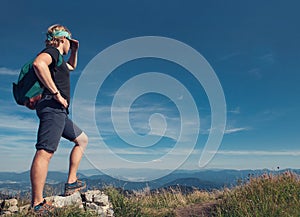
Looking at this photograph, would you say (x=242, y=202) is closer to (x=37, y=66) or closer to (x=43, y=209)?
(x=43, y=209)

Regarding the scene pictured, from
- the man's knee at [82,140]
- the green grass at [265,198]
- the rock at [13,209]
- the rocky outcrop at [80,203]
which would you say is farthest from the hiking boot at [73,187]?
the green grass at [265,198]

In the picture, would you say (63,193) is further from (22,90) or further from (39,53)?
(39,53)

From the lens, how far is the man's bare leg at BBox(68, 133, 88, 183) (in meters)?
6.27

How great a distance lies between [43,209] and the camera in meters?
5.47

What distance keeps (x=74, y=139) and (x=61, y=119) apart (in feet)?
2.50

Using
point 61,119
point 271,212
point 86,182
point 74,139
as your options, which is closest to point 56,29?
point 61,119

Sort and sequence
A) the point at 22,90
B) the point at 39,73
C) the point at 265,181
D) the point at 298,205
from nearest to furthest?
the point at 39,73 → the point at 22,90 → the point at 298,205 → the point at 265,181

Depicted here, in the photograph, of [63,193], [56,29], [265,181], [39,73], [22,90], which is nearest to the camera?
[39,73]

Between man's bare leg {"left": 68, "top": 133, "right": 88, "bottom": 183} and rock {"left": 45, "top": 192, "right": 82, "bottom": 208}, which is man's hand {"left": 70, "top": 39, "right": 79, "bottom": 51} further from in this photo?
rock {"left": 45, "top": 192, "right": 82, "bottom": 208}

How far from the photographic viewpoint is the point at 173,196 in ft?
33.4

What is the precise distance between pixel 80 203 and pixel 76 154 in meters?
0.96

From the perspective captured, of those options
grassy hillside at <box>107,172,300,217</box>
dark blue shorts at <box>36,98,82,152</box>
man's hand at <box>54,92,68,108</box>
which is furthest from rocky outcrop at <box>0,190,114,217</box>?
man's hand at <box>54,92,68,108</box>

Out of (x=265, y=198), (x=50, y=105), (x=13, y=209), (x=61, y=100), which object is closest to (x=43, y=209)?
(x=13, y=209)

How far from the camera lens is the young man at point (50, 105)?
208 inches
